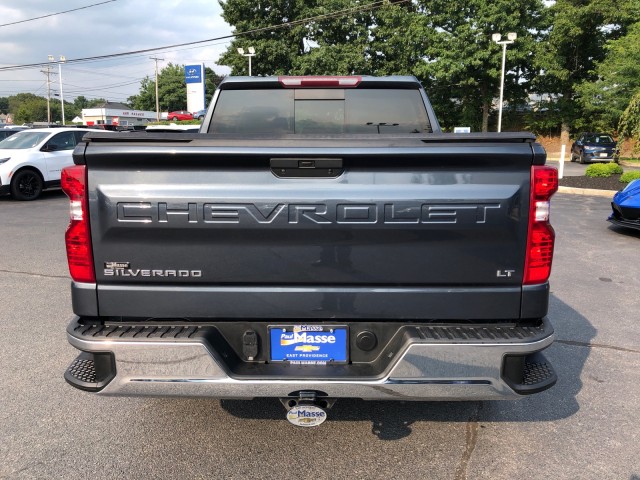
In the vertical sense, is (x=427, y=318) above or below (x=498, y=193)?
below

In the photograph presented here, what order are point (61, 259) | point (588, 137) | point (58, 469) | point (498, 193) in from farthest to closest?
point (588, 137)
point (61, 259)
point (58, 469)
point (498, 193)

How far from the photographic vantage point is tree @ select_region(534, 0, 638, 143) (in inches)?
1337

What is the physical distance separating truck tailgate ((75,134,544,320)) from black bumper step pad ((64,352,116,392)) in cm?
33

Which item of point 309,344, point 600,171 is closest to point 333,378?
point 309,344

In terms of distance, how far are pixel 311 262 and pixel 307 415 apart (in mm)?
766

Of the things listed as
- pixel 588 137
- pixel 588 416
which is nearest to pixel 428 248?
pixel 588 416

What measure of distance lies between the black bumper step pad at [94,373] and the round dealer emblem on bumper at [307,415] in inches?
35.1

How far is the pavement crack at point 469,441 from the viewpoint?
110 inches

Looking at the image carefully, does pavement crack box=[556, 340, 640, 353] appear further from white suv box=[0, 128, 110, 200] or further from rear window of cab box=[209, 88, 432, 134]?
white suv box=[0, 128, 110, 200]

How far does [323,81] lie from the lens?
3965mm

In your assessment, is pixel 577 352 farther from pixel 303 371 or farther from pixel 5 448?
pixel 5 448

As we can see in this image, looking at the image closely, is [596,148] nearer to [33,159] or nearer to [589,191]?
[589,191]

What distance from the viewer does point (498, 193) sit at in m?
2.44

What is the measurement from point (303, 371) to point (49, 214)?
35.7 feet
